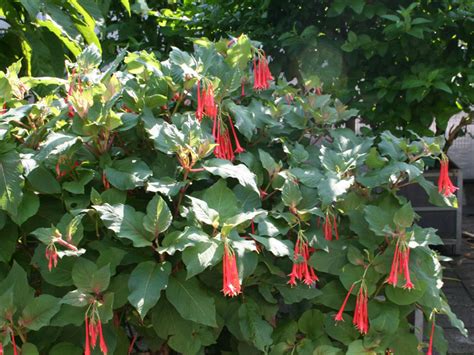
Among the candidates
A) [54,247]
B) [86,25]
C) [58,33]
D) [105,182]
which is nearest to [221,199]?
[105,182]

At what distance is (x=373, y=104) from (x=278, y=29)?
26.2 inches

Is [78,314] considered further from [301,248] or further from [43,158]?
[301,248]

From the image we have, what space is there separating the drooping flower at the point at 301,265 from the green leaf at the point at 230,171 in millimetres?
195

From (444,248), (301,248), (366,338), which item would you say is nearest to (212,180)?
(301,248)

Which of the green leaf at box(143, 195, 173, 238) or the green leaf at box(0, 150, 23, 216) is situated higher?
the green leaf at box(0, 150, 23, 216)

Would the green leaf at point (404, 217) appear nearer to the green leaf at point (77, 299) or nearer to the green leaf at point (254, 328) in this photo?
the green leaf at point (254, 328)

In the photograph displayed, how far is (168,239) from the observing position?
156 centimetres

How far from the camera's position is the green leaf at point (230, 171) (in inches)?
64.1

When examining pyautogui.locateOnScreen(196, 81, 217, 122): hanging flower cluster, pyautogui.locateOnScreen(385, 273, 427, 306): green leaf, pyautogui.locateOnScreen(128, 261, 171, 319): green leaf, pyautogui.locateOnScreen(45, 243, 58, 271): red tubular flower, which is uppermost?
pyautogui.locateOnScreen(196, 81, 217, 122): hanging flower cluster

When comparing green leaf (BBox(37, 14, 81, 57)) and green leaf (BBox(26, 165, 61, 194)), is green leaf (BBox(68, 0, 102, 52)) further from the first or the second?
green leaf (BBox(26, 165, 61, 194))

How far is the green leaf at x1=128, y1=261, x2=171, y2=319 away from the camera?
4.88ft

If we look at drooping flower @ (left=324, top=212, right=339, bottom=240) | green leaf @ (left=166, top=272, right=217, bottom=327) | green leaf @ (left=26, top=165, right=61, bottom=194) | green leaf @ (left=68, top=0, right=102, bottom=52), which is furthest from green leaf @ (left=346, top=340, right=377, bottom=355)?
green leaf @ (left=68, top=0, right=102, bottom=52)

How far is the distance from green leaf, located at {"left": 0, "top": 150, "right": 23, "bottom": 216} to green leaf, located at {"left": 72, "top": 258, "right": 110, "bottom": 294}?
0.20m

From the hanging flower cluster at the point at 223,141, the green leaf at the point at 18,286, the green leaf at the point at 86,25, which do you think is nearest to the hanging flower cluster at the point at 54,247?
the green leaf at the point at 18,286
